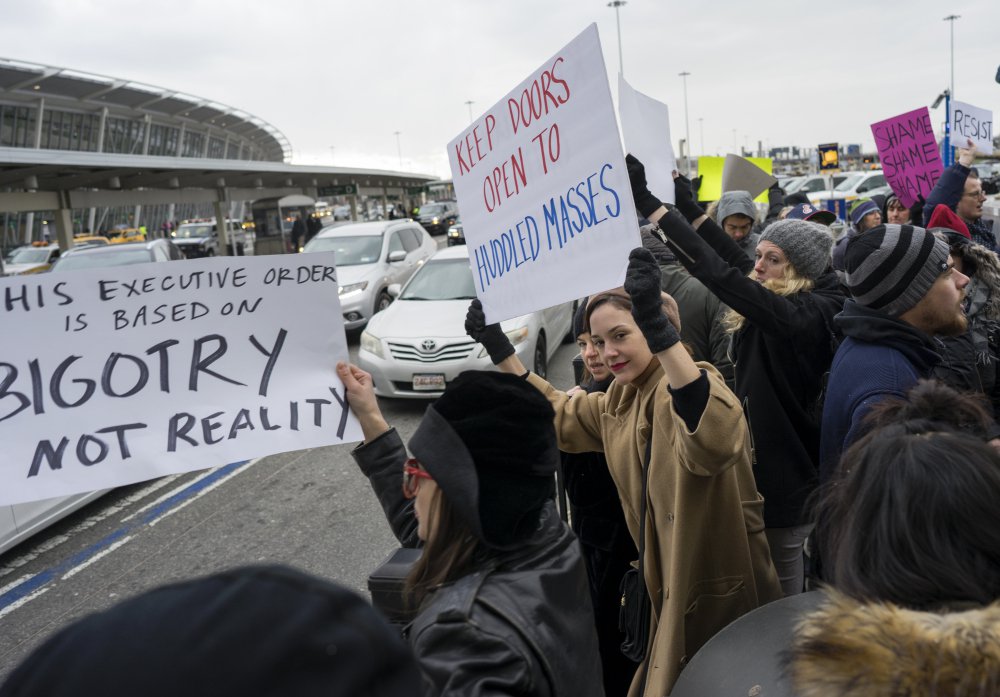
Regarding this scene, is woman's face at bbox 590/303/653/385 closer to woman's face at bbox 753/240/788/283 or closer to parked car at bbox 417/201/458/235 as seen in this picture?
woman's face at bbox 753/240/788/283

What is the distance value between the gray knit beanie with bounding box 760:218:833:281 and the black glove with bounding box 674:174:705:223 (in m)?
0.47

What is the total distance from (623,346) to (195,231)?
124 feet

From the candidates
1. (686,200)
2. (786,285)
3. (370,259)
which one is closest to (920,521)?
(786,285)

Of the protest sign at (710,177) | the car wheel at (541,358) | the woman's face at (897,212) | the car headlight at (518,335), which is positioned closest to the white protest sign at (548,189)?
the protest sign at (710,177)

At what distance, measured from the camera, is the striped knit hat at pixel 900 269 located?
224 centimetres

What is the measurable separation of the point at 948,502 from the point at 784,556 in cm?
187

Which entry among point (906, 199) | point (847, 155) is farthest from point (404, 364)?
point (847, 155)

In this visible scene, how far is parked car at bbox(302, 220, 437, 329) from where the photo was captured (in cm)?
1148

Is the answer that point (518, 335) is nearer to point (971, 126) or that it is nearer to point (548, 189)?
point (971, 126)

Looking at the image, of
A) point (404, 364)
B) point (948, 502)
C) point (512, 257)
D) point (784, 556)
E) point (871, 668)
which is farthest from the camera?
point (404, 364)

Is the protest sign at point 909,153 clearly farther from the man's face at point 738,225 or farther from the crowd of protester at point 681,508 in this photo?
the crowd of protester at point 681,508

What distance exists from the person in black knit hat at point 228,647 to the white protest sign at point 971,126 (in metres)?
6.43

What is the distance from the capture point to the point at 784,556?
286 cm

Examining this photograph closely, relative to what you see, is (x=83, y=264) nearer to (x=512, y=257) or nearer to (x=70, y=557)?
(x=70, y=557)
